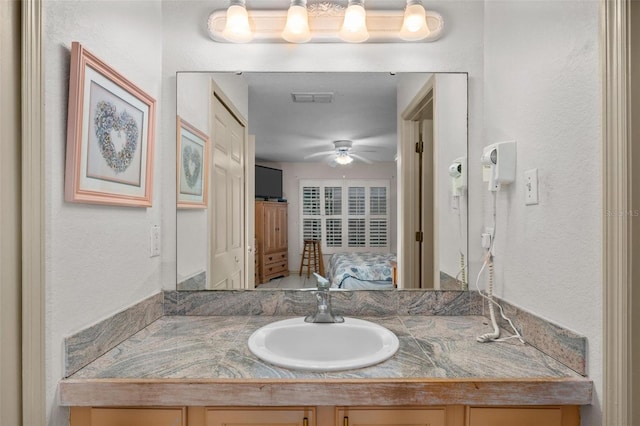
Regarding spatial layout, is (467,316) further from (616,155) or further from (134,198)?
(134,198)

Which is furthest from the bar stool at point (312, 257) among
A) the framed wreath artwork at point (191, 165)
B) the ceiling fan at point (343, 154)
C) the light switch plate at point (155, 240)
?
the light switch plate at point (155, 240)

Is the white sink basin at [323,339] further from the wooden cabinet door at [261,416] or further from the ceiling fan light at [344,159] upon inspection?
the ceiling fan light at [344,159]

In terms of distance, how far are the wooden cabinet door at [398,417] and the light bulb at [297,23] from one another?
1334 millimetres

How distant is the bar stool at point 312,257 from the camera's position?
5.10 ft

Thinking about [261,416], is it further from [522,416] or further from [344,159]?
[344,159]

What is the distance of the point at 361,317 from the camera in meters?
1.44

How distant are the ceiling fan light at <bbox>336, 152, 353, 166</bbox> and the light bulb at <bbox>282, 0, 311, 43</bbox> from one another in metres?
0.50

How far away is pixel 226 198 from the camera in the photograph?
1512mm

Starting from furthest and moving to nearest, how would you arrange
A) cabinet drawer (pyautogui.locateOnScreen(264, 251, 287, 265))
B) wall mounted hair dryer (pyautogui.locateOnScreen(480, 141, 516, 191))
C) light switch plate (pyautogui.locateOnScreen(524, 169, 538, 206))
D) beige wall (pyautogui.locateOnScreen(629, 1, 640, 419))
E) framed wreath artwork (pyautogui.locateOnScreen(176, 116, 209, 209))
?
cabinet drawer (pyautogui.locateOnScreen(264, 251, 287, 265))
framed wreath artwork (pyautogui.locateOnScreen(176, 116, 209, 209))
wall mounted hair dryer (pyautogui.locateOnScreen(480, 141, 516, 191))
light switch plate (pyautogui.locateOnScreen(524, 169, 538, 206))
beige wall (pyautogui.locateOnScreen(629, 1, 640, 419))

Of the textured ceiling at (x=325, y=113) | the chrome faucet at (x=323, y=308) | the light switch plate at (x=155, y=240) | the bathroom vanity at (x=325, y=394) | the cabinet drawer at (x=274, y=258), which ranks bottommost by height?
the bathroom vanity at (x=325, y=394)

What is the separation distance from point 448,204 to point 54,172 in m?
1.37

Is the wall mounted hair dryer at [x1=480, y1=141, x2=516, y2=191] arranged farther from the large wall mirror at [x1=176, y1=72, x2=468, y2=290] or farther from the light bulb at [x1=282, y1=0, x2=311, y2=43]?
the light bulb at [x1=282, y1=0, x2=311, y2=43]

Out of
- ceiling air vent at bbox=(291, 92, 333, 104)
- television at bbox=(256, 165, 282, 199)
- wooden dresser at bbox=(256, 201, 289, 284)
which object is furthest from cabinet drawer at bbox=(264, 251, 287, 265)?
ceiling air vent at bbox=(291, 92, 333, 104)

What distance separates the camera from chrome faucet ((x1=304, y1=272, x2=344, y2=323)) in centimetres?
134
